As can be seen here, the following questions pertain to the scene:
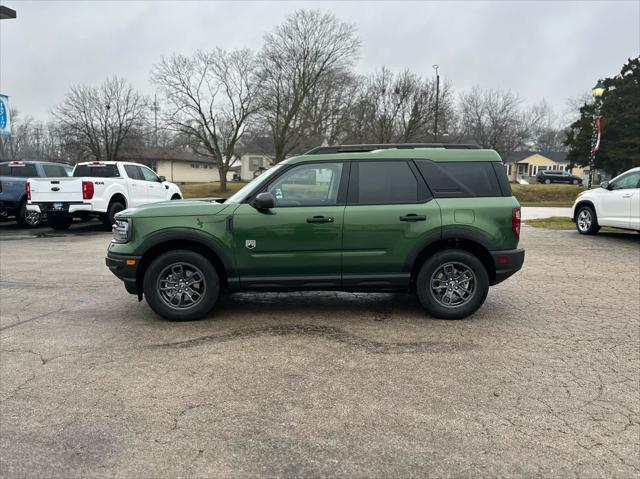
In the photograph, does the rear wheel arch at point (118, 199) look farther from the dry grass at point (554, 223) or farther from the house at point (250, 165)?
the house at point (250, 165)

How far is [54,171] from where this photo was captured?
15.3 metres

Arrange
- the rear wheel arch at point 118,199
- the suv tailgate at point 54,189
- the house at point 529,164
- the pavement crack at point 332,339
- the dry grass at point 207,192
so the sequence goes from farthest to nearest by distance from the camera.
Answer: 1. the house at point 529,164
2. the dry grass at point 207,192
3. the rear wheel arch at point 118,199
4. the suv tailgate at point 54,189
5. the pavement crack at point 332,339

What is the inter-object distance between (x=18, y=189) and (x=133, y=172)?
138 inches

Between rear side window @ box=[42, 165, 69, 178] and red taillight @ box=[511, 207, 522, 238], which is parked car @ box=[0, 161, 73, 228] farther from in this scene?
red taillight @ box=[511, 207, 522, 238]

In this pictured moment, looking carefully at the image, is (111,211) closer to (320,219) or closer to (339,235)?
(320,219)

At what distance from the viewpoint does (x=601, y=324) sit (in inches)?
211

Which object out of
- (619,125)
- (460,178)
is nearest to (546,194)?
(619,125)

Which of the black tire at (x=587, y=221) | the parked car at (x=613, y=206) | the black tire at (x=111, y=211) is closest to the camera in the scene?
the parked car at (x=613, y=206)

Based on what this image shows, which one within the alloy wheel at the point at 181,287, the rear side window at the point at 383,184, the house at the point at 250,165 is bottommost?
the alloy wheel at the point at 181,287

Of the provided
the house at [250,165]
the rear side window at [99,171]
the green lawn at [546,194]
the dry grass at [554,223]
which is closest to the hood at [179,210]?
the rear side window at [99,171]

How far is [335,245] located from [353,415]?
2281mm

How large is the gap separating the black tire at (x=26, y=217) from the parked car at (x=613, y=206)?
51.9ft

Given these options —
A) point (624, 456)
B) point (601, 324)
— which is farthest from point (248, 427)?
point (601, 324)

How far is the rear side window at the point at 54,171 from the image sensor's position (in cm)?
1488
